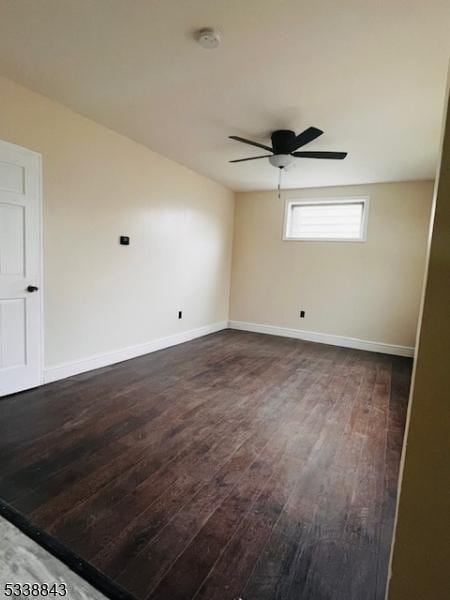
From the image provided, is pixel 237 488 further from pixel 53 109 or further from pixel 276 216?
pixel 276 216

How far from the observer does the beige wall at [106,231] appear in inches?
116

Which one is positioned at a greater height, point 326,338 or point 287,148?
point 287,148

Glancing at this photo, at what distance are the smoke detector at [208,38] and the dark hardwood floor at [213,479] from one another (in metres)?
2.60

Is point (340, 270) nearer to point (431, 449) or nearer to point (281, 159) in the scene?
point (281, 159)

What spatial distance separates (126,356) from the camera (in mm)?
4000

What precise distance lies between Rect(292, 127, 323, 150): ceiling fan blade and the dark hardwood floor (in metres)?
2.41

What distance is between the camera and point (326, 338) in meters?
5.39

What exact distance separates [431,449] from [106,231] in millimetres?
3518

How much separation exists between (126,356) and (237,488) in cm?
258

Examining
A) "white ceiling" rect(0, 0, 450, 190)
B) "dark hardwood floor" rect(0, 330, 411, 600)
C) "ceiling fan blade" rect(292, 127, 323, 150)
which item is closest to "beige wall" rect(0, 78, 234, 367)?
"white ceiling" rect(0, 0, 450, 190)

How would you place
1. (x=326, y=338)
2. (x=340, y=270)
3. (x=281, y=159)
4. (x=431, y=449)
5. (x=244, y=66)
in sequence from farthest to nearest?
(x=326, y=338) < (x=340, y=270) < (x=281, y=159) < (x=244, y=66) < (x=431, y=449)

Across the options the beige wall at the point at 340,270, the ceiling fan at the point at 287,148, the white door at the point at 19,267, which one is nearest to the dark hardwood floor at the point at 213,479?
the white door at the point at 19,267

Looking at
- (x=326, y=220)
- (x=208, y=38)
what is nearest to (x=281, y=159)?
(x=208, y=38)

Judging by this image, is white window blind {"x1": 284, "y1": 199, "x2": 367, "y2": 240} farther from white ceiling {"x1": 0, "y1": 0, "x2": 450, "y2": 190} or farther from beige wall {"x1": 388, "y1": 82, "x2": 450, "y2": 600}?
beige wall {"x1": 388, "y1": 82, "x2": 450, "y2": 600}
